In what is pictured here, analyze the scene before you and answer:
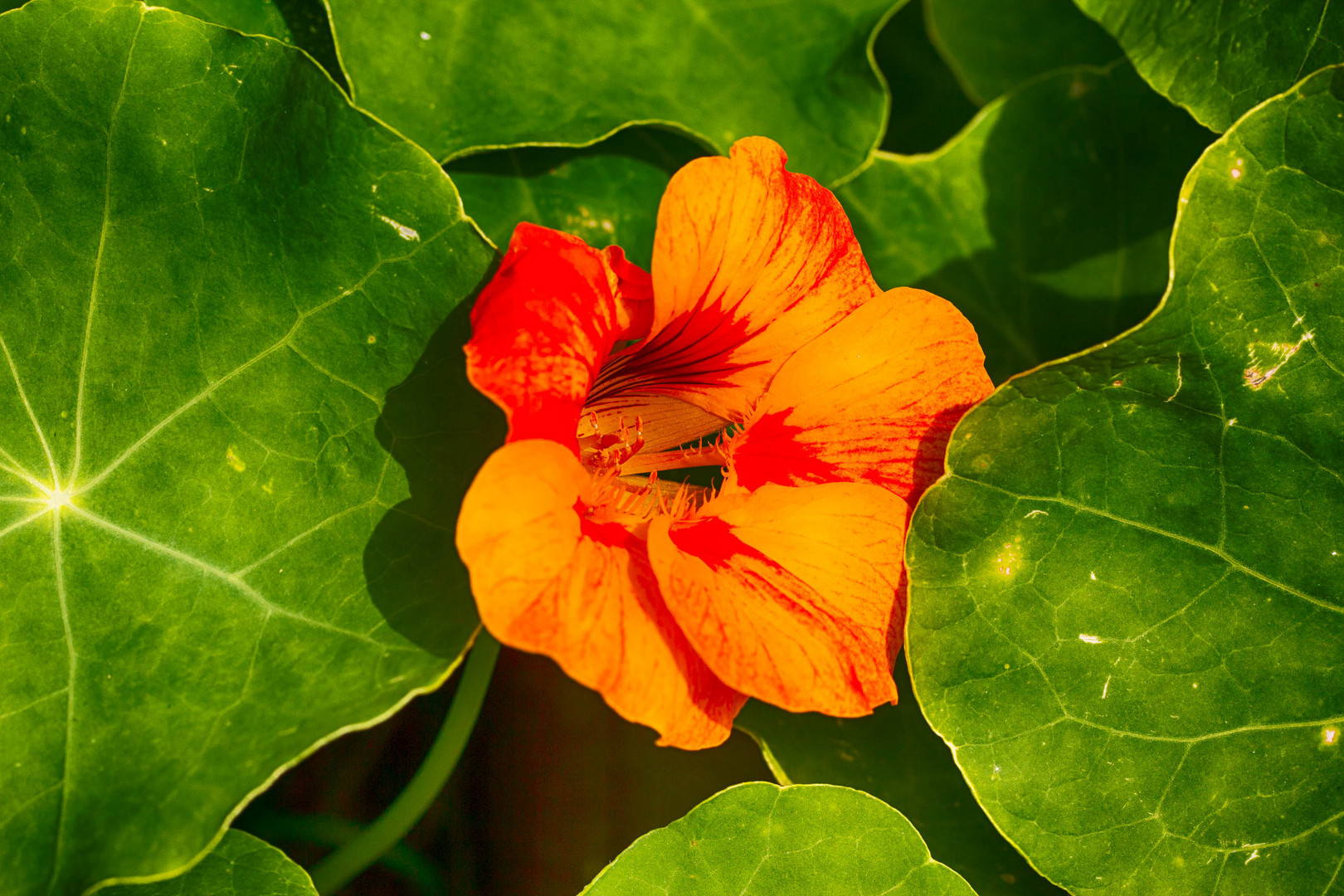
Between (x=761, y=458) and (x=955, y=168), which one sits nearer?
(x=761, y=458)

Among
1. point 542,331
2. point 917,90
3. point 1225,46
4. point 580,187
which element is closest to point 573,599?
point 542,331

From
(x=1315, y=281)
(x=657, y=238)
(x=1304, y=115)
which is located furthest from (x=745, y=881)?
(x=1304, y=115)

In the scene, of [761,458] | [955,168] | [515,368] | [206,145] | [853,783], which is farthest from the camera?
[955,168]

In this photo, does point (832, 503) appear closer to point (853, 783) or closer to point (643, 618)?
point (643, 618)

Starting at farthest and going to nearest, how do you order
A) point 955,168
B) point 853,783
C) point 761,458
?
point 955,168 → point 853,783 → point 761,458

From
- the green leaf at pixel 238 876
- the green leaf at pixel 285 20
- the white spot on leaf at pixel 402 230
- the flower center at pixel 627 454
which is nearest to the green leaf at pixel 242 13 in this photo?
the green leaf at pixel 285 20

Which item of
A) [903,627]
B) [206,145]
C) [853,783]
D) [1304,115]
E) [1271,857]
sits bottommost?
[853,783]
